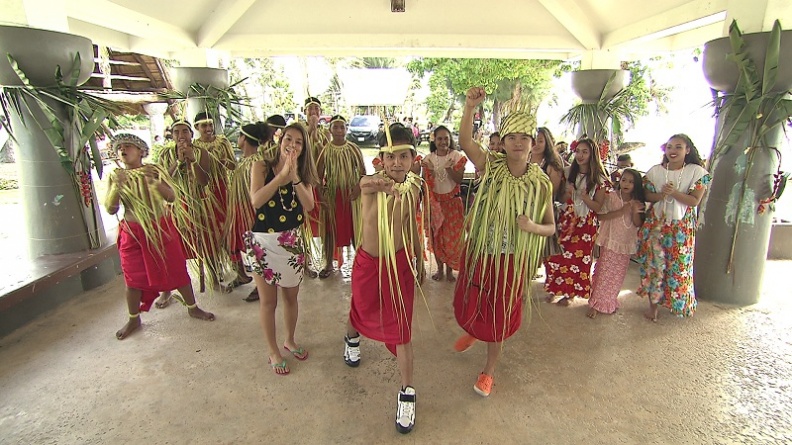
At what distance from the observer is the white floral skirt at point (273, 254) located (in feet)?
8.16

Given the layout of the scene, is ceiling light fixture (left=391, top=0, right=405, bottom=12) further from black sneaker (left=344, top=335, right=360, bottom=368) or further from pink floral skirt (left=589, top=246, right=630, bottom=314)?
black sneaker (left=344, top=335, right=360, bottom=368)

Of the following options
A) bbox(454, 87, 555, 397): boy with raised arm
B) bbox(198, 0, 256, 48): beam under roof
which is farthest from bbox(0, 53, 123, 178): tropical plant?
bbox(454, 87, 555, 397): boy with raised arm

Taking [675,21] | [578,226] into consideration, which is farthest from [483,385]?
[675,21]

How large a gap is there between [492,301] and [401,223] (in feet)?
2.25

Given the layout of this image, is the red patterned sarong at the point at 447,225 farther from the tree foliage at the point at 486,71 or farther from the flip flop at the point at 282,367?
the tree foliage at the point at 486,71

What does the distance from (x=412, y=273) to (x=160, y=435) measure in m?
1.52

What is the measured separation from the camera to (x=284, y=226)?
251 cm

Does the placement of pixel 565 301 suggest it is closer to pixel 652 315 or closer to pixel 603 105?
pixel 652 315

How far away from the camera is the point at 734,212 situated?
3410 millimetres

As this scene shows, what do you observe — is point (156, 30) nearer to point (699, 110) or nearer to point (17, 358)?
point (17, 358)

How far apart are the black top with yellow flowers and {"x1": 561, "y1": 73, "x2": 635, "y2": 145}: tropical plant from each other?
4420 millimetres

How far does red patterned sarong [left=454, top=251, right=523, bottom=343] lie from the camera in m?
2.35

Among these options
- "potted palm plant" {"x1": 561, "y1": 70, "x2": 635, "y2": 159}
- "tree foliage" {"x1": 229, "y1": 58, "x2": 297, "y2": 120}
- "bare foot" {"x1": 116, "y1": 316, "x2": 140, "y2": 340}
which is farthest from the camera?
"tree foliage" {"x1": 229, "y1": 58, "x2": 297, "y2": 120}

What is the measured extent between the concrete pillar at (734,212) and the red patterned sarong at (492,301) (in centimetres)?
225
